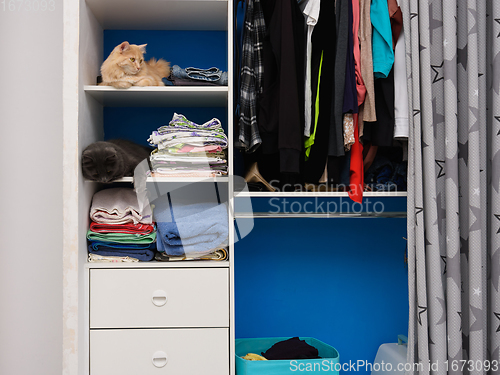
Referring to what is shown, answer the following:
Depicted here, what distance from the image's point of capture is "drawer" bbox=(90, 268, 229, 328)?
4.51ft

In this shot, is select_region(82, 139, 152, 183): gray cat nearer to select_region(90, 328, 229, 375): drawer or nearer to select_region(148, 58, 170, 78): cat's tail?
select_region(148, 58, 170, 78): cat's tail

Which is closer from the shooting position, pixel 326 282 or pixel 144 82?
pixel 144 82

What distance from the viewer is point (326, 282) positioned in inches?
75.3

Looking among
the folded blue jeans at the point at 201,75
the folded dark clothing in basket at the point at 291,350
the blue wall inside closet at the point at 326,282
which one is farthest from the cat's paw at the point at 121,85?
the folded dark clothing in basket at the point at 291,350

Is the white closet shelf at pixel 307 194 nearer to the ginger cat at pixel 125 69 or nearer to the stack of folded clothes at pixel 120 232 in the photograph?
the stack of folded clothes at pixel 120 232

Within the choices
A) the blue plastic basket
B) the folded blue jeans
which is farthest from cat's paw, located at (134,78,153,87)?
the blue plastic basket

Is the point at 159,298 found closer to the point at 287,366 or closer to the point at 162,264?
the point at 162,264

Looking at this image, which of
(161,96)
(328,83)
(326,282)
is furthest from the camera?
(326,282)

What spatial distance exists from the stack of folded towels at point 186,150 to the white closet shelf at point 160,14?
51 cm

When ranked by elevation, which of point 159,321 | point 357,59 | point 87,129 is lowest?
point 159,321

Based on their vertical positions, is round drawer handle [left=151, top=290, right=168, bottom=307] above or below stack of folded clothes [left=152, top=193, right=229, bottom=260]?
below

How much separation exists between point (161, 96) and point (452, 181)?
1.23 metres

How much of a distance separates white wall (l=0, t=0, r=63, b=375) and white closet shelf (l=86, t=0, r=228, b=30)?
332 mm

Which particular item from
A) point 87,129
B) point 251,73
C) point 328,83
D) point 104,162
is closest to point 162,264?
point 104,162
